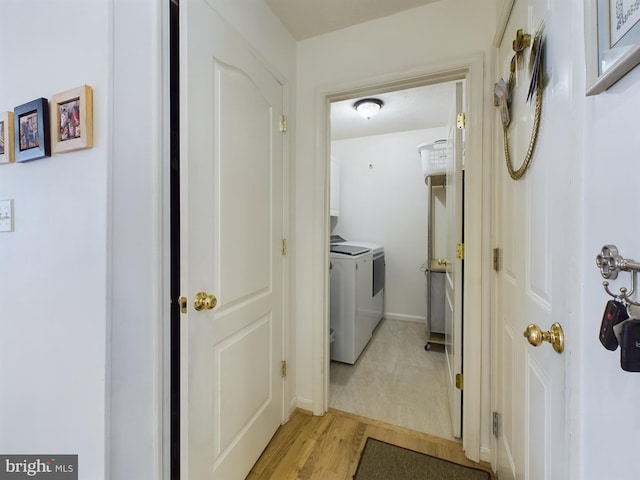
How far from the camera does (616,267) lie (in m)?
0.40

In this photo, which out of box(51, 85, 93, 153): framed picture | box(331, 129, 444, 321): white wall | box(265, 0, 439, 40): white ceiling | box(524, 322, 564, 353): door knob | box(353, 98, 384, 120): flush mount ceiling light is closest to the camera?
box(524, 322, 564, 353): door knob

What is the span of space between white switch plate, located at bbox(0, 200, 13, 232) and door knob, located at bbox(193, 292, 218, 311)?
0.84m

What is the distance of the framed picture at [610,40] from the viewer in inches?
15.1

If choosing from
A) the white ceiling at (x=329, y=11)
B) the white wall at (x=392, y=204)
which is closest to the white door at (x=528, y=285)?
the white ceiling at (x=329, y=11)

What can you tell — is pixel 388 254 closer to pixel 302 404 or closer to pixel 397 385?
pixel 397 385

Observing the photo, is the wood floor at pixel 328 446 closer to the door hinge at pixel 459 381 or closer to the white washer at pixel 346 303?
the door hinge at pixel 459 381

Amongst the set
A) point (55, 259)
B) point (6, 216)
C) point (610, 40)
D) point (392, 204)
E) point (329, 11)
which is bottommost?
point (55, 259)

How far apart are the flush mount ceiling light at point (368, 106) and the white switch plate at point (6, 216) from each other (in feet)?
8.12

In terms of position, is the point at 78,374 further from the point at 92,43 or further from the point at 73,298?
the point at 92,43

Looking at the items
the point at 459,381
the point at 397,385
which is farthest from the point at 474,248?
the point at 397,385

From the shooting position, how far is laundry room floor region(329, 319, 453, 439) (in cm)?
169

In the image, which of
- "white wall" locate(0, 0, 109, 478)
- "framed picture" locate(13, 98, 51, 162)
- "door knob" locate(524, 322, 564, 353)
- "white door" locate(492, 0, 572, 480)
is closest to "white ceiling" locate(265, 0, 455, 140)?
"white door" locate(492, 0, 572, 480)

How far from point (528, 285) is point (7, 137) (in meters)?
2.02

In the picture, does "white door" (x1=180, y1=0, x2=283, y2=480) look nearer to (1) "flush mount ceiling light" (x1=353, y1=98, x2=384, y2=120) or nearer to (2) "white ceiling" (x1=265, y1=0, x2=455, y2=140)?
(2) "white ceiling" (x1=265, y1=0, x2=455, y2=140)
